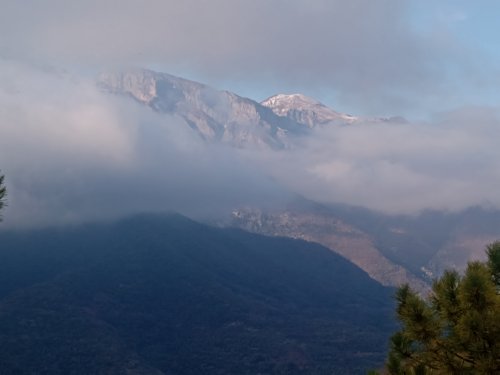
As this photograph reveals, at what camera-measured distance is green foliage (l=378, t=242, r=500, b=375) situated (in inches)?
407

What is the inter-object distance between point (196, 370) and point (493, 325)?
139304 mm

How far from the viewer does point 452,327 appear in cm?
1114

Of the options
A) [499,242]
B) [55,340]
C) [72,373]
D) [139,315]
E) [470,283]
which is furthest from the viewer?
[139,315]

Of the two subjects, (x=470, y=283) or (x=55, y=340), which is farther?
(x=55, y=340)

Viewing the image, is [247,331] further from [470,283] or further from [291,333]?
[470,283]

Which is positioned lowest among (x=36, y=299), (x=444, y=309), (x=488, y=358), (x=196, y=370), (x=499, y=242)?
(x=196, y=370)

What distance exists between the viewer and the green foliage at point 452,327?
407 inches

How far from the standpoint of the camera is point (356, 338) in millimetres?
171125

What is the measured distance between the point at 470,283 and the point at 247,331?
167 meters

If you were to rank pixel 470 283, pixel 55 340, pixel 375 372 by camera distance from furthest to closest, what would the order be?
pixel 55 340 → pixel 375 372 → pixel 470 283

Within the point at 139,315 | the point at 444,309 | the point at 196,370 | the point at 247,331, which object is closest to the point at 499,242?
the point at 444,309

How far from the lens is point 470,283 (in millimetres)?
10266

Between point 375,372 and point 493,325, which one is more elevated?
point 493,325

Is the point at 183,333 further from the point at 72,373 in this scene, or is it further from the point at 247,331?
the point at 72,373
